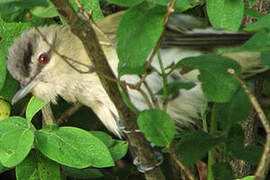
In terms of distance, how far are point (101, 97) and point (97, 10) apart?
485 mm

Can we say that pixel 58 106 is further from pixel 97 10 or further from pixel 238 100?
pixel 238 100

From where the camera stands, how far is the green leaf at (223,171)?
193cm

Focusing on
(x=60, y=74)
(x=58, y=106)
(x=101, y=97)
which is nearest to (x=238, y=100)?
(x=101, y=97)

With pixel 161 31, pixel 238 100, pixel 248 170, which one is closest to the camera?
pixel 161 31

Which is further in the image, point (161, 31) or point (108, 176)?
point (108, 176)

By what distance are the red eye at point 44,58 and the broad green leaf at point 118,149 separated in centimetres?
81

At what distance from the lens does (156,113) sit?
171 centimetres

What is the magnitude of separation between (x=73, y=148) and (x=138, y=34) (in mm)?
757

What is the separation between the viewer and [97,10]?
258 cm

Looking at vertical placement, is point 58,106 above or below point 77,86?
below

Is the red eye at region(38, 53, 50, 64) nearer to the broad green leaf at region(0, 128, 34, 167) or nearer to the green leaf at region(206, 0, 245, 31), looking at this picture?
the broad green leaf at region(0, 128, 34, 167)

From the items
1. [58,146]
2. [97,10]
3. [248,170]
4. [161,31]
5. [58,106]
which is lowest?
[248,170]

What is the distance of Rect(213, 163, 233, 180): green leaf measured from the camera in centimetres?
193

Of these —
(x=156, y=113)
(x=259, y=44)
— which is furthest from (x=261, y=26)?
(x=156, y=113)
